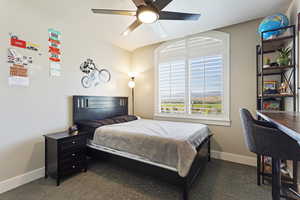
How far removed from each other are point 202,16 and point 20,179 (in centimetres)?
399

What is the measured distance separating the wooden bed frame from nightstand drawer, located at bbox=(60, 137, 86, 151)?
28 cm

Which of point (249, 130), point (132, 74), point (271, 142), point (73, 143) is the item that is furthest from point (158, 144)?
point (132, 74)

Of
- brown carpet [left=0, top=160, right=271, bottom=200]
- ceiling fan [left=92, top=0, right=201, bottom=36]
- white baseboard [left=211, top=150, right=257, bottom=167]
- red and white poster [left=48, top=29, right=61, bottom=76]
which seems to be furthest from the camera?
white baseboard [left=211, top=150, right=257, bottom=167]

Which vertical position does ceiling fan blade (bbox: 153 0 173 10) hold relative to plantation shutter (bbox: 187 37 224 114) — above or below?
above

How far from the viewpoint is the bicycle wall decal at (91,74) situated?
9.86 feet

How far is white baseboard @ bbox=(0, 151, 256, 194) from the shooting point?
1958 mm

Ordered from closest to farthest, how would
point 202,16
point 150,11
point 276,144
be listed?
point 276,144 → point 150,11 → point 202,16

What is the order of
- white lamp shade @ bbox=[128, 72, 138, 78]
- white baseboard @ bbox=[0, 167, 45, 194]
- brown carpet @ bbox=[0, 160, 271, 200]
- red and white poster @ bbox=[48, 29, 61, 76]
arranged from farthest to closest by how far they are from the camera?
white lamp shade @ bbox=[128, 72, 138, 78] → red and white poster @ bbox=[48, 29, 61, 76] → white baseboard @ bbox=[0, 167, 45, 194] → brown carpet @ bbox=[0, 160, 271, 200]

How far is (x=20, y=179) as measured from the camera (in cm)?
208

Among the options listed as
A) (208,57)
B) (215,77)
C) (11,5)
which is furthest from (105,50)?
(215,77)

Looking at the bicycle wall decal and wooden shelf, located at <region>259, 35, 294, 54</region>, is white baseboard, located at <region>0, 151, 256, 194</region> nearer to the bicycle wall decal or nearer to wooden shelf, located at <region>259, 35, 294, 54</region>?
the bicycle wall decal

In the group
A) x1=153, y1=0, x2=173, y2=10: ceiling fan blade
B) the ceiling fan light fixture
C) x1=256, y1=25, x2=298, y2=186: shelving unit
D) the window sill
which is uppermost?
x1=153, y1=0, x2=173, y2=10: ceiling fan blade

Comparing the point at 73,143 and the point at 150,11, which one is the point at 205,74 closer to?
the point at 150,11

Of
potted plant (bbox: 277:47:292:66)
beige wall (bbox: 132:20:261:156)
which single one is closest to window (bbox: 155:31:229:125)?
beige wall (bbox: 132:20:261:156)
